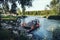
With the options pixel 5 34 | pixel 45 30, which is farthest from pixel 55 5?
pixel 5 34

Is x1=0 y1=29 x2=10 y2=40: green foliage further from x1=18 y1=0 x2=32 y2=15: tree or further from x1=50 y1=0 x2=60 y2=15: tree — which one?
x1=50 y1=0 x2=60 y2=15: tree

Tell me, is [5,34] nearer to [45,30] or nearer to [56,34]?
[45,30]

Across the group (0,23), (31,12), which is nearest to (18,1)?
(31,12)

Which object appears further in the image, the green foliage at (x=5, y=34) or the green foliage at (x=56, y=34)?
the green foliage at (x=5, y=34)

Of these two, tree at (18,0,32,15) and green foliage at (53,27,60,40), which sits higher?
tree at (18,0,32,15)

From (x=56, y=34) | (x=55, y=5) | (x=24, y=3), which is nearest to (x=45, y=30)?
(x=56, y=34)

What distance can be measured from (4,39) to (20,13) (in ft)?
1.50

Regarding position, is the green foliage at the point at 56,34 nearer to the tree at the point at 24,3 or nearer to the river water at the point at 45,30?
the river water at the point at 45,30

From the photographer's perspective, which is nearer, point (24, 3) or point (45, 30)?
point (45, 30)

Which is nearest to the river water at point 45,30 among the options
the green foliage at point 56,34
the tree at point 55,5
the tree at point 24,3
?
the green foliage at point 56,34

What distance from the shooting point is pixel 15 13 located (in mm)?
2389

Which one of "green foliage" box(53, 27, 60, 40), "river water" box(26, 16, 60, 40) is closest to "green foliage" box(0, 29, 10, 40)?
"river water" box(26, 16, 60, 40)

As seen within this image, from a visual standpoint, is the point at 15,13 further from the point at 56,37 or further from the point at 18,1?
the point at 56,37

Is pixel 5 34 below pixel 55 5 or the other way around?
below
